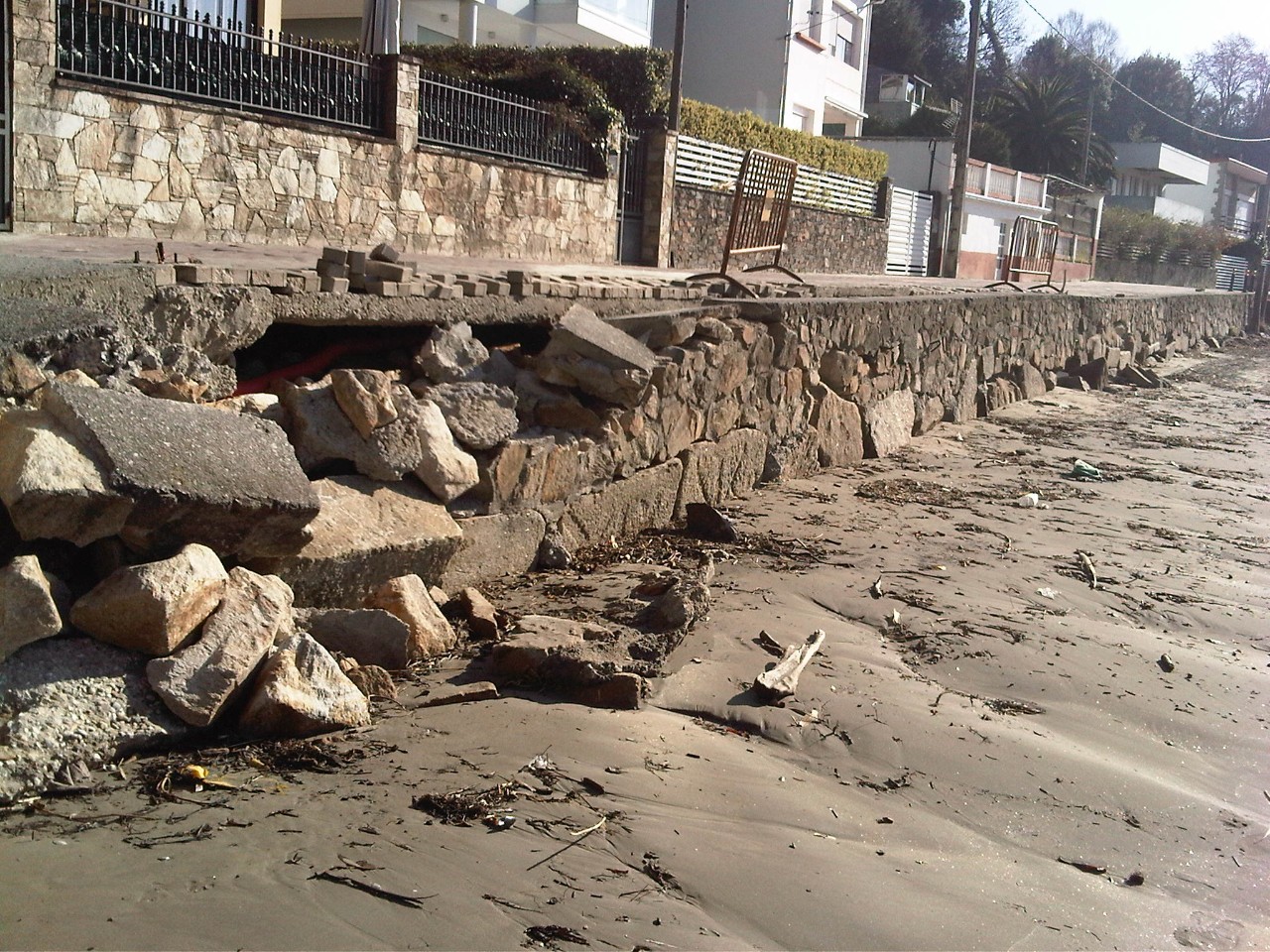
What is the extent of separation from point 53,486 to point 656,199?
12972 mm

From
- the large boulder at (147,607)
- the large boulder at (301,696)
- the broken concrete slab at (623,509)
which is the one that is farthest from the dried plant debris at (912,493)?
the large boulder at (147,607)

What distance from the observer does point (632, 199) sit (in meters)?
15.6

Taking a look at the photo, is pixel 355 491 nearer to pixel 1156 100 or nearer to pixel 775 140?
pixel 775 140

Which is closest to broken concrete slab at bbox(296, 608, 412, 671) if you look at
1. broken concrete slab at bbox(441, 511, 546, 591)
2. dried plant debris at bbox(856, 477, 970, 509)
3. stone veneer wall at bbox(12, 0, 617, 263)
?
broken concrete slab at bbox(441, 511, 546, 591)

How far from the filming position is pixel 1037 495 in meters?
8.30

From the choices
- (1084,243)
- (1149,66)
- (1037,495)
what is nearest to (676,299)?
(1037,495)

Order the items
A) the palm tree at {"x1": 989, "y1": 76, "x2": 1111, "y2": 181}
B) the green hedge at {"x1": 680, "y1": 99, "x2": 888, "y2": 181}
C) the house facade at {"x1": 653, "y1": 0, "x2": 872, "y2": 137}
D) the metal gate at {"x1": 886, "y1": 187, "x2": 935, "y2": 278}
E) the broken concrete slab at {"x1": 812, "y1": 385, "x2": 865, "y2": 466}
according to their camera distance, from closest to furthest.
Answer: the broken concrete slab at {"x1": 812, "y1": 385, "x2": 865, "y2": 466} → the green hedge at {"x1": 680, "y1": 99, "x2": 888, "y2": 181} → the metal gate at {"x1": 886, "y1": 187, "x2": 935, "y2": 278} → the house facade at {"x1": 653, "y1": 0, "x2": 872, "y2": 137} → the palm tree at {"x1": 989, "y1": 76, "x2": 1111, "y2": 181}

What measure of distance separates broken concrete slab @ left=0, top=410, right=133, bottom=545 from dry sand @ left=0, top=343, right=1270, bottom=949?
65 centimetres

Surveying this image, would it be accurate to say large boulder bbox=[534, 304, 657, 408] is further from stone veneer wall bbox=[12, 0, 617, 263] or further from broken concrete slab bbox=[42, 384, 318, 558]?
stone veneer wall bbox=[12, 0, 617, 263]

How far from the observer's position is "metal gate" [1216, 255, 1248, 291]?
4959cm

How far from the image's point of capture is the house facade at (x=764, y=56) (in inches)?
1177

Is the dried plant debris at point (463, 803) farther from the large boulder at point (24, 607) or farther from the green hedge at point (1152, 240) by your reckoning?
the green hedge at point (1152, 240)

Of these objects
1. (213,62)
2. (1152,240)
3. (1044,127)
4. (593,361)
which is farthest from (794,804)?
(1044,127)

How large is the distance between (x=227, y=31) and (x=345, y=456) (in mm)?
7000
